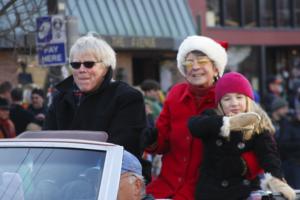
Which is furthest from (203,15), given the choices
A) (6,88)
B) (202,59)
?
(202,59)

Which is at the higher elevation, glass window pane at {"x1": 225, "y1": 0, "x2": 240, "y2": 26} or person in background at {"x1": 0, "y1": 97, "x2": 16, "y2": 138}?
glass window pane at {"x1": 225, "y1": 0, "x2": 240, "y2": 26}

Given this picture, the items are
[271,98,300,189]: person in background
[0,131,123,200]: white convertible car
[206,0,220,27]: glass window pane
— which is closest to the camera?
[0,131,123,200]: white convertible car

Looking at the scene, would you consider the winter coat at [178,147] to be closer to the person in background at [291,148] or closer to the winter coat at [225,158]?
the winter coat at [225,158]

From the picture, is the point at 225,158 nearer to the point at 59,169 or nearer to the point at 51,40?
the point at 59,169

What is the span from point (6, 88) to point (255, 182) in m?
7.58

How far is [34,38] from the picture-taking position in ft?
37.7

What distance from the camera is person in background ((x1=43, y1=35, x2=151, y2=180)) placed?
6.27 meters

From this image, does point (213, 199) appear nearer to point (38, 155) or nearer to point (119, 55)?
point (38, 155)

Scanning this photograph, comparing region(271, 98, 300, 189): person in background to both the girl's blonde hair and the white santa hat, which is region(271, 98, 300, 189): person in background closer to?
the white santa hat

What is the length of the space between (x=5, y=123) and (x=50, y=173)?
275 inches

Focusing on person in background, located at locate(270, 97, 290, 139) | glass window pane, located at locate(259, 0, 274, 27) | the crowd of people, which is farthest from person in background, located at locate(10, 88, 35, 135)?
glass window pane, located at locate(259, 0, 274, 27)

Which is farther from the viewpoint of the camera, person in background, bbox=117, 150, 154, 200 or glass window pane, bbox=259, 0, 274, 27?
glass window pane, bbox=259, 0, 274, 27

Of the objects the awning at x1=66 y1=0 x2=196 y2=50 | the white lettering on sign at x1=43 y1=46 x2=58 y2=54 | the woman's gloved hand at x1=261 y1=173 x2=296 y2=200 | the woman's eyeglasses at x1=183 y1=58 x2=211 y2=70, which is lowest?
the woman's gloved hand at x1=261 y1=173 x2=296 y2=200

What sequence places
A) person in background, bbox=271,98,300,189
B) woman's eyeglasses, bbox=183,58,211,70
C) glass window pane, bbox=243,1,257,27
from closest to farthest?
1. woman's eyeglasses, bbox=183,58,211,70
2. person in background, bbox=271,98,300,189
3. glass window pane, bbox=243,1,257,27
